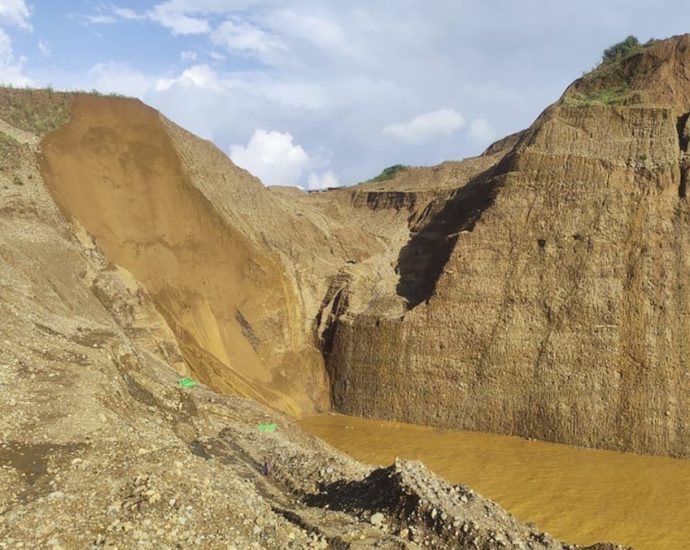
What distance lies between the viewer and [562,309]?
17.3 m

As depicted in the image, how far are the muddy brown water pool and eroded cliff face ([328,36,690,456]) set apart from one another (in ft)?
2.09

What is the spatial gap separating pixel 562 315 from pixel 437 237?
809cm

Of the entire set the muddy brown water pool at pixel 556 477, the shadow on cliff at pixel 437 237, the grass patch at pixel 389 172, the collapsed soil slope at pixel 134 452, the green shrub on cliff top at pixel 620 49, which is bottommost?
the muddy brown water pool at pixel 556 477

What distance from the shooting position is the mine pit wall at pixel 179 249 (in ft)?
61.8

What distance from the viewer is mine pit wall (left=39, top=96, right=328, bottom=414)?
18.8 meters

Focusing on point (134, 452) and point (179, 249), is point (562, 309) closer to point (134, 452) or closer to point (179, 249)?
point (179, 249)

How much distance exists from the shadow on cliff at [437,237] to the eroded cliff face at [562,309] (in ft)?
0.88

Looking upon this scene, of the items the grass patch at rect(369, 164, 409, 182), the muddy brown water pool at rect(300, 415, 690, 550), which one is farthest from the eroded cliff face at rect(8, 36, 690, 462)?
the grass patch at rect(369, 164, 409, 182)

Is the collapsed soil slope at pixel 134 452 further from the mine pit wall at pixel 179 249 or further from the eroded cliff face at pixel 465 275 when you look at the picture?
the eroded cliff face at pixel 465 275

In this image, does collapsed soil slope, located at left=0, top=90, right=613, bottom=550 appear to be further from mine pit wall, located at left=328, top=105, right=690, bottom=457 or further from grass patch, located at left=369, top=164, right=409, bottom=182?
grass patch, located at left=369, top=164, right=409, bottom=182

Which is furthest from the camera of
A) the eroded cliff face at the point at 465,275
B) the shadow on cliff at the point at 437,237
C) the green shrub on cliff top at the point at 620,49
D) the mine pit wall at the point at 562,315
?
the green shrub on cliff top at the point at 620,49

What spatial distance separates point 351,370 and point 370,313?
2.07 metres

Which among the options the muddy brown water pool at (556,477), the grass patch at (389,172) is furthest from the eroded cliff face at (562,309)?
the grass patch at (389,172)

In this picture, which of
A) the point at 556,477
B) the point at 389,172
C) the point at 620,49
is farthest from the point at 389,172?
the point at 556,477
